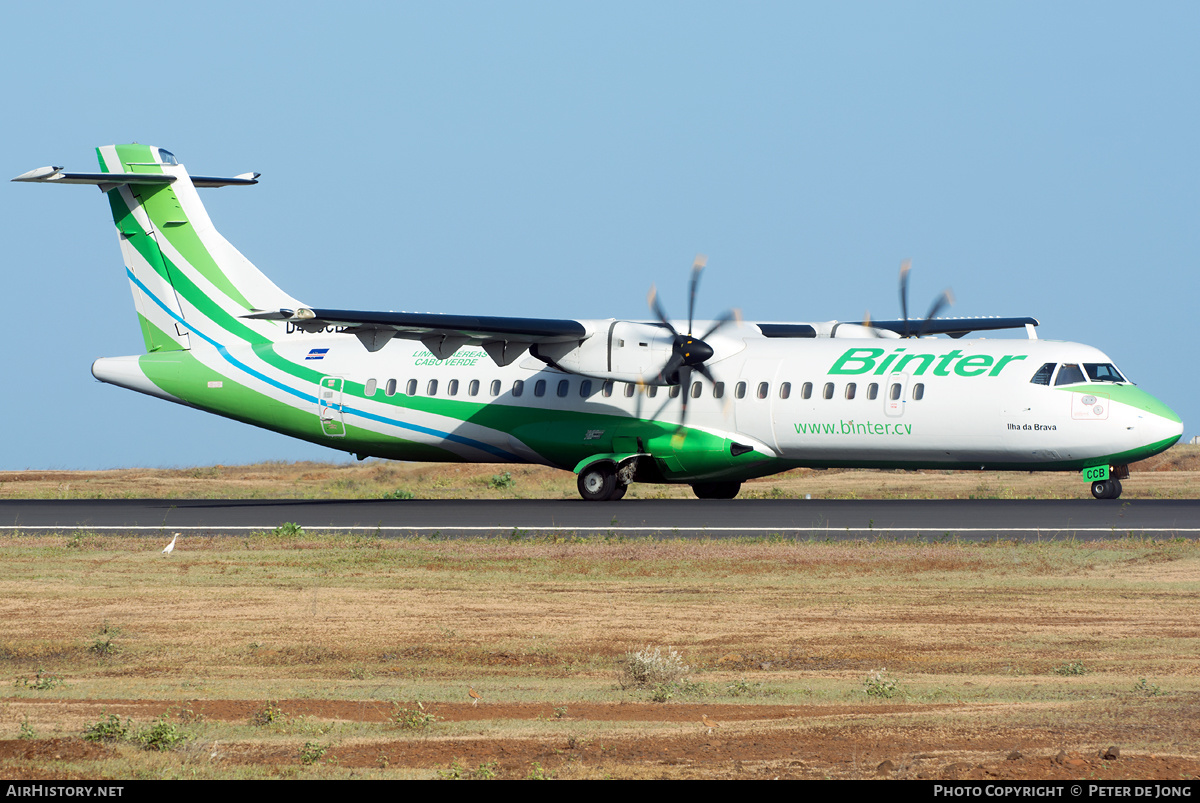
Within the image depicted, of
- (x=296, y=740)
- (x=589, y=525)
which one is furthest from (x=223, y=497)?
(x=296, y=740)

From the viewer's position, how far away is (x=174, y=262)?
1273 inches

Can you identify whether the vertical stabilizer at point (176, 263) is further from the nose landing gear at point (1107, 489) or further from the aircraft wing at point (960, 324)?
the nose landing gear at point (1107, 489)

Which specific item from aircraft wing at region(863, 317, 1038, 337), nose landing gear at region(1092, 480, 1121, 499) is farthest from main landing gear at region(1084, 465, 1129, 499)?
aircraft wing at region(863, 317, 1038, 337)

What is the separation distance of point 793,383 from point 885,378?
1.95 metres

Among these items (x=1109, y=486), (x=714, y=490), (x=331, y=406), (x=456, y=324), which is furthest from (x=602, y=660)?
(x=331, y=406)

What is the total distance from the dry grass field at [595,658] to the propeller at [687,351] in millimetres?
7638

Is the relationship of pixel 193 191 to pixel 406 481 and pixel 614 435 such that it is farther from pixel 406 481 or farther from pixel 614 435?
pixel 406 481

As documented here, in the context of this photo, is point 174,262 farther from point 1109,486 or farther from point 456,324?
point 1109,486

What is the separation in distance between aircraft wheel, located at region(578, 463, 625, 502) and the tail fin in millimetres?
9035

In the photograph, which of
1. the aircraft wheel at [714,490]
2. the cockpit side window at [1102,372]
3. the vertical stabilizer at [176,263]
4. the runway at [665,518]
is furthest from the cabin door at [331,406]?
the cockpit side window at [1102,372]

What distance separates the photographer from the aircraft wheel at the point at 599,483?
28.6 m

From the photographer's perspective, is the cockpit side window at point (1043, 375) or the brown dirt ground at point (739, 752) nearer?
the brown dirt ground at point (739, 752)

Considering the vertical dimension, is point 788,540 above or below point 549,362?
below
